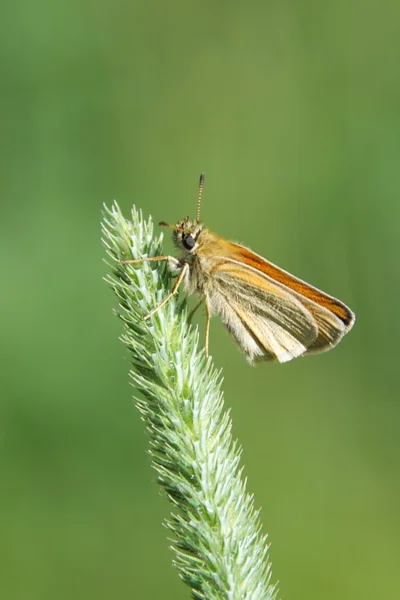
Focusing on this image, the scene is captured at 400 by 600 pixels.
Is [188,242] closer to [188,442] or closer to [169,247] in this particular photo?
[188,442]

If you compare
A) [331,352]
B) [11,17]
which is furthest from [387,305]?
[11,17]

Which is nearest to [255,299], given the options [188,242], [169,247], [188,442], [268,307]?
[268,307]

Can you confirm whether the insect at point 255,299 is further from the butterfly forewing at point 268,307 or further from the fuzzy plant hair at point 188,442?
the fuzzy plant hair at point 188,442

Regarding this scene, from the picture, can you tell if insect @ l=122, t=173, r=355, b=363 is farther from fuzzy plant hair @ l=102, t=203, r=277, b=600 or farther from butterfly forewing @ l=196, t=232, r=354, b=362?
fuzzy plant hair @ l=102, t=203, r=277, b=600

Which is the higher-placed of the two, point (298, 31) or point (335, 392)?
point (298, 31)

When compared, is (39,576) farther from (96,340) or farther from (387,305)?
(387,305)

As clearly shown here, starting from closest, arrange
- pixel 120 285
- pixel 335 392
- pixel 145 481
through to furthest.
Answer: pixel 120 285, pixel 145 481, pixel 335 392

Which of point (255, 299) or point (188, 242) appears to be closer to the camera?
point (188, 242)
